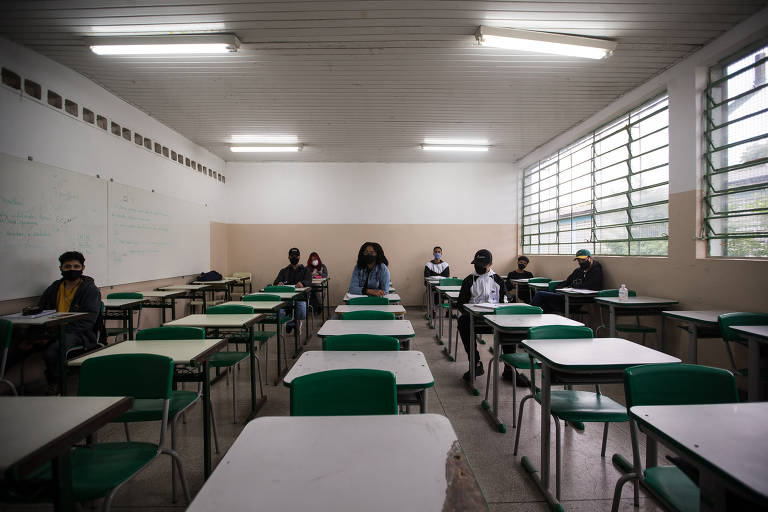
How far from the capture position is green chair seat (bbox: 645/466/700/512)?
4.20 feet

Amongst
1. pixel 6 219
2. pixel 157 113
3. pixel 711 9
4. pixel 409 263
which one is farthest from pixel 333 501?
pixel 409 263

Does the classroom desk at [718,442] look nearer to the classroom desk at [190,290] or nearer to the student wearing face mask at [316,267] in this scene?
the classroom desk at [190,290]

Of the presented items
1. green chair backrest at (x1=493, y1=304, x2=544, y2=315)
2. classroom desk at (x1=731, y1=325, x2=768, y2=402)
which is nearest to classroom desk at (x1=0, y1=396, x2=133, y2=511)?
green chair backrest at (x1=493, y1=304, x2=544, y2=315)

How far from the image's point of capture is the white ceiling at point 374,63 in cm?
334

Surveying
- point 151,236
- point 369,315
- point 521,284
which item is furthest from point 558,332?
point 151,236

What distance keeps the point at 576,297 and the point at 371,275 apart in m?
3.07

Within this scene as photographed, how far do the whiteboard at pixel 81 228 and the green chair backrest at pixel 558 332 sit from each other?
16.0 ft

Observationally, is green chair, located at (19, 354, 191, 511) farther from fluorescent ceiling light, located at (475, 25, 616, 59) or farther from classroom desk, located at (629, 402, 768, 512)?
fluorescent ceiling light, located at (475, 25, 616, 59)

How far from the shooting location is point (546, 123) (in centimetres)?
633

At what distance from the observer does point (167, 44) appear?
12.3 ft

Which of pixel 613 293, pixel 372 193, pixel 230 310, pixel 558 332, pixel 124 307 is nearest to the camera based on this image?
pixel 558 332

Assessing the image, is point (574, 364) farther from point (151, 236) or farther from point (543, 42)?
point (151, 236)

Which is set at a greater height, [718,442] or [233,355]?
[718,442]

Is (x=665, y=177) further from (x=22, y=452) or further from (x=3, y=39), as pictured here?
(x=3, y=39)
